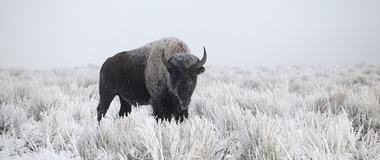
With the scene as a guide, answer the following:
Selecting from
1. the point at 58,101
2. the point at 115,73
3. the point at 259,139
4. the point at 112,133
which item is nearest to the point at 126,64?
the point at 115,73

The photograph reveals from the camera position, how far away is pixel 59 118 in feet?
13.2

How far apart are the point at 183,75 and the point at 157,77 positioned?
902 mm

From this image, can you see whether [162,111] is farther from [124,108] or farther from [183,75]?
[124,108]

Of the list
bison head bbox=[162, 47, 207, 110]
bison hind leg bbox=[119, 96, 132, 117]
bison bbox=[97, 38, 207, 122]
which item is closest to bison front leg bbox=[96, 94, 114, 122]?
bison bbox=[97, 38, 207, 122]

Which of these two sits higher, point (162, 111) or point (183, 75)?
point (183, 75)

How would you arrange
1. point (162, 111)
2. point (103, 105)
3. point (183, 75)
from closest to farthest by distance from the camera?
point (183, 75), point (162, 111), point (103, 105)

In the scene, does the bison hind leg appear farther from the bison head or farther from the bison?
the bison head

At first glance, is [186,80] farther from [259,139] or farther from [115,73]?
[115,73]

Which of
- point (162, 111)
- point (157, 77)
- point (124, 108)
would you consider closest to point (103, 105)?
point (124, 108)

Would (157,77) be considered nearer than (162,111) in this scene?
No

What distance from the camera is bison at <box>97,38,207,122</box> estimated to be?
4.05m

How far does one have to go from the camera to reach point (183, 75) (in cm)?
395

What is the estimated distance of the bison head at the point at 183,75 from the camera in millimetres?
3934

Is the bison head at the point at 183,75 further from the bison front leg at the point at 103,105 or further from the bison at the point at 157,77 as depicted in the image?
the bison front leg at the point at 103,105
